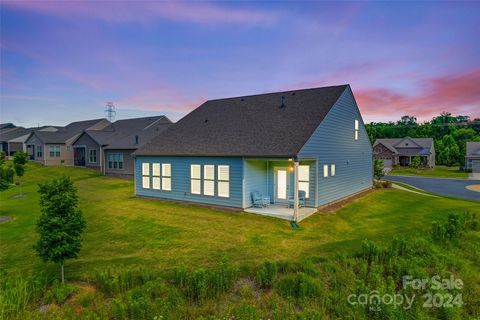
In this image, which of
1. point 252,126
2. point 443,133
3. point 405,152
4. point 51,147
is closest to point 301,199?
point 252,126

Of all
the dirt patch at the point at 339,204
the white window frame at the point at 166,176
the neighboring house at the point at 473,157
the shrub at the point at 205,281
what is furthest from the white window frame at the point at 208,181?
the neighboring house at the point at 473,157

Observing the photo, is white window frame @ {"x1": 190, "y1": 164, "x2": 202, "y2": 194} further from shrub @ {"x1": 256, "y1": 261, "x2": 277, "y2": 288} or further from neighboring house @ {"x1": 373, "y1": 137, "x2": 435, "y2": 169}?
neighboring house @ {"x1": 373, "y1": 137, "x2": 435, "y2": 169}

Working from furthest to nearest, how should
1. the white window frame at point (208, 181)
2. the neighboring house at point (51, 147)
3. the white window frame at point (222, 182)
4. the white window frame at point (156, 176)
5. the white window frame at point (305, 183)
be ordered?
the neighboring house at point (51, 147)
the white window frame at point (156, 176)
the white window frame at point (208, 181)
the white window frame at point (222, 182)
the white window frame at point (305, 183)

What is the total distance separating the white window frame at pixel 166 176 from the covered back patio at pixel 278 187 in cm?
550

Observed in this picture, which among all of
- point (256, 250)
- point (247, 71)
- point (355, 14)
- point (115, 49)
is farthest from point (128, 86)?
point (256, 250)

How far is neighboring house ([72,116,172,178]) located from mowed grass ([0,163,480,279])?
39.9 feet

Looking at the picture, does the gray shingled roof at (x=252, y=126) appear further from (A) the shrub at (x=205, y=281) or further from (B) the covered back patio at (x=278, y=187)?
(A) the shrub at (x=205, y=281)

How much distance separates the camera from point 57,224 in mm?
6648

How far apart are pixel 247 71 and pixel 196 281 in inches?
901

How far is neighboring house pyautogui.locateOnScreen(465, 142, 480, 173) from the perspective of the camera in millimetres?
43719

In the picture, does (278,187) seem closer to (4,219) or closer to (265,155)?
(265,155)

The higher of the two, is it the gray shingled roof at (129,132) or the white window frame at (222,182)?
the gray shingled roof at (129,132)

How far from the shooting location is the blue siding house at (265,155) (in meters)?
13.8

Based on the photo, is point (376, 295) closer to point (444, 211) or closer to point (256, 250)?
point (256, 250)
